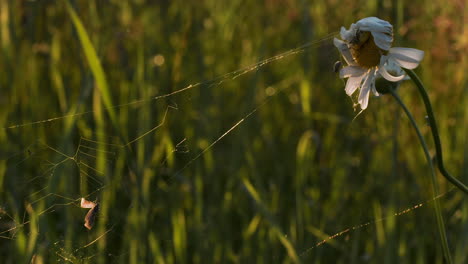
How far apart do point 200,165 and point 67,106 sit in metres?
0.42

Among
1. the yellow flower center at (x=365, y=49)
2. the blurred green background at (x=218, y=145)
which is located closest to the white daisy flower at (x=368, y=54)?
the yellow flower center at (x=365, y=49)

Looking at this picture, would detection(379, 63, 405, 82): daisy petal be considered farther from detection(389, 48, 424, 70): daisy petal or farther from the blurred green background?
the blurred green background

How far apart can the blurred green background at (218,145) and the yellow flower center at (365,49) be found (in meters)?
0.11

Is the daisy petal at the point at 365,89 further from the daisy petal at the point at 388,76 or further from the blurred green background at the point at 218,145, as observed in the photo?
the blurred green background at the point at 218,145

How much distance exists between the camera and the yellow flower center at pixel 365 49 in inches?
27.3

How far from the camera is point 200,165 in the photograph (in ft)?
5.55

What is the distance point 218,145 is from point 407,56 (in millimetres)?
1383

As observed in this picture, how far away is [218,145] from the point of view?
202cm

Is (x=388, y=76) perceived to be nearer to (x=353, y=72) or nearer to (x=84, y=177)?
(x=353, y=72)

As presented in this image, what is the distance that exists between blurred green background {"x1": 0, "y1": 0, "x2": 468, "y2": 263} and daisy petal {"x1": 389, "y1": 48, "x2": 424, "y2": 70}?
5.6 inches

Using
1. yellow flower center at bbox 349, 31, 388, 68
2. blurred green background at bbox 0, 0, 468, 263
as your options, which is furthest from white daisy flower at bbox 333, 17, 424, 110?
blurred green background at bbox 0, 0, 468, 263

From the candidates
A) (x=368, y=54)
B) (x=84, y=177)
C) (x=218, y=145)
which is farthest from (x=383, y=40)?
(x=218, y=145)

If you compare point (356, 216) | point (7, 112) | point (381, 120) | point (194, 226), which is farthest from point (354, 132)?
point (7, 112)

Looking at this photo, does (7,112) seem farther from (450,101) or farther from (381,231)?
(450,101)
